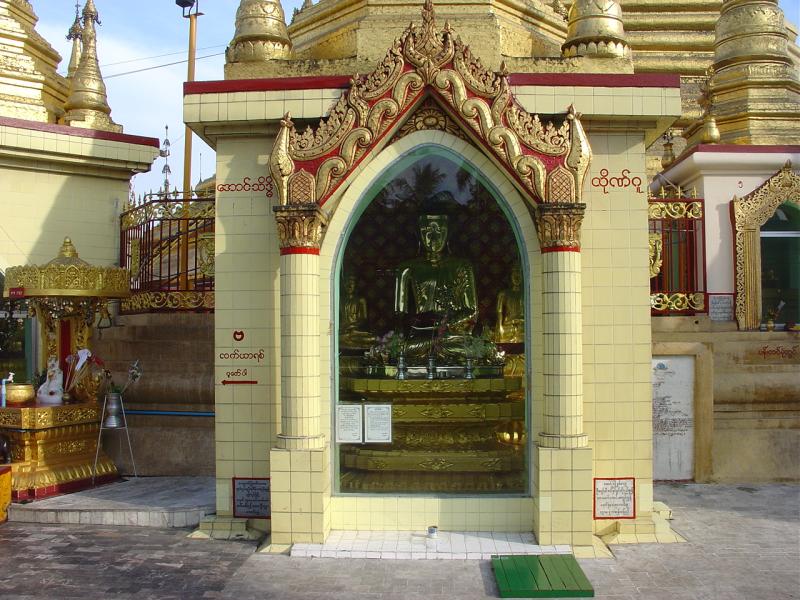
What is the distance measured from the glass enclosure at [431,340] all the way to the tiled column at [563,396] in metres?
0.58

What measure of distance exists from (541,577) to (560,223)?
3341 mm

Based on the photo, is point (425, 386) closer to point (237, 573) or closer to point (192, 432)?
point (237, 573)

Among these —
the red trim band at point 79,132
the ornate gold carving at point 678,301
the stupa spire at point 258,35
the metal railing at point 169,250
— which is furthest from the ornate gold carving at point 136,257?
the ornate gold carving at point 678,301

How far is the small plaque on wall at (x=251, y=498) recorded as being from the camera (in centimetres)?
816

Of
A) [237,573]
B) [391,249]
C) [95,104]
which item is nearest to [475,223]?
[391,249]

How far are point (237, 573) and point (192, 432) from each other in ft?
12.4

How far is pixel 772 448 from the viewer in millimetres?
10430

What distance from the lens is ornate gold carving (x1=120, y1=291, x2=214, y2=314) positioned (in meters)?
11.0

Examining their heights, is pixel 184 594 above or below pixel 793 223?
below

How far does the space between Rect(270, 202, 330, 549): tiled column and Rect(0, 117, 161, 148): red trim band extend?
5418mm

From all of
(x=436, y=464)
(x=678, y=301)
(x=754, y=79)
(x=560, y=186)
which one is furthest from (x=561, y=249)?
(x=754, y=79)

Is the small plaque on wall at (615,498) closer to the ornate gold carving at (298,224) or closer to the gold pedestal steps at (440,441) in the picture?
the gold pedestal steps at (440,441)

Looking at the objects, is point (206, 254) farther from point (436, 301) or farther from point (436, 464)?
point (436, 464)

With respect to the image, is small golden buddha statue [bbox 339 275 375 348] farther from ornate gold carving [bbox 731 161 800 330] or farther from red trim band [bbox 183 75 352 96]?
ornate gold carving [bbox 731 161 800 330]
